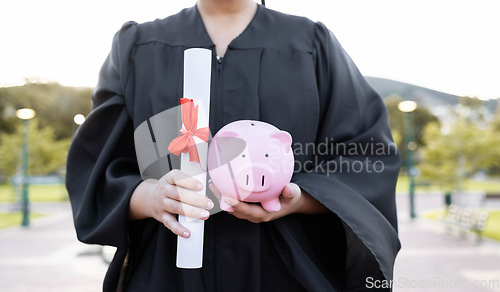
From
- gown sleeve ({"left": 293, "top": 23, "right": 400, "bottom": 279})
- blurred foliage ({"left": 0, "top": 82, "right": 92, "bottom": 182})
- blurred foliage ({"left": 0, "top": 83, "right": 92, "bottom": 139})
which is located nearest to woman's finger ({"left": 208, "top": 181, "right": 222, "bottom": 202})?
gown sleeve ({"left": 293, "top": 23, "right": 400, "bottom": 279})

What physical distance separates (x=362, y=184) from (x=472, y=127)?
59.5ft

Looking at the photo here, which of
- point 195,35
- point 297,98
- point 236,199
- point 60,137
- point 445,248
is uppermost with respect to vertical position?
point 195,35

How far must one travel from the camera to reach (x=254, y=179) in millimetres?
979

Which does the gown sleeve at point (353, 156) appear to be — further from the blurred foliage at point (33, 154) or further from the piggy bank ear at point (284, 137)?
the blurred foliage at point (33, 154)

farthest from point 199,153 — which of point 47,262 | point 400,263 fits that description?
point 47,262

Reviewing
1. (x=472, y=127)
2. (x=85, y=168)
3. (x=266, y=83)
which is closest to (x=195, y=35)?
(x=266, y=83)

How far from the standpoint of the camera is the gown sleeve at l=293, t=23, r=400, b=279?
117 cm

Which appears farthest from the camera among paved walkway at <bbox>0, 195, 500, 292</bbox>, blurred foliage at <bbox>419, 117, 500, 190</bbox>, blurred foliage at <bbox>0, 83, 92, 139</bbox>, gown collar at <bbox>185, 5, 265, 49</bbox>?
blurred foliage at <bbox>0, 83, 92, 139</bbox>

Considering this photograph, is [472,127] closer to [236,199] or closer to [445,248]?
[445,248]

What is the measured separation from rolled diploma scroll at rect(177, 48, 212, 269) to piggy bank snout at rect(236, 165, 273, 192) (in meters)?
0.11

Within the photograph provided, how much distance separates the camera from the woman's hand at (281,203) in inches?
39.7

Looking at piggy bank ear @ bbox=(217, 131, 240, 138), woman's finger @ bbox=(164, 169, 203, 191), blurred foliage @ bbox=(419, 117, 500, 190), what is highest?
piggy bank ear @ bbox=(217, 131, 240, 138)

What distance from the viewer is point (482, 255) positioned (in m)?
8.28

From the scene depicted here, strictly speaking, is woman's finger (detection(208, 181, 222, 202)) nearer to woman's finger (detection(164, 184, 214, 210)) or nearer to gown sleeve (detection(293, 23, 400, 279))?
woman's finger (detection(164, 184, 214, 210))
